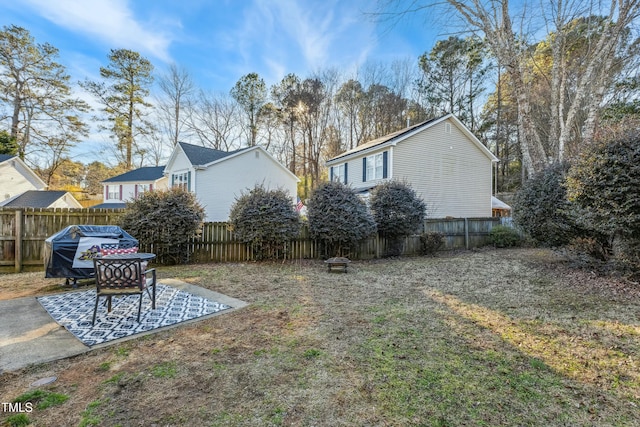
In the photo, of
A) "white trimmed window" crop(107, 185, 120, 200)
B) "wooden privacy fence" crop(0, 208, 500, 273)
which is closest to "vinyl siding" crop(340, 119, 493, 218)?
"wooden privacy fence" crop(0, 208, 500, 273)

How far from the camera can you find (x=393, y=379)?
2498 mm

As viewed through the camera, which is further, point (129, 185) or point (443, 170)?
point (129, 185)

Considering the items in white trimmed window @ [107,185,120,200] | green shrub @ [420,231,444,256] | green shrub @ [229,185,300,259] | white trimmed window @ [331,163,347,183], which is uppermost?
white trimmed window @ [331,163,347,183]

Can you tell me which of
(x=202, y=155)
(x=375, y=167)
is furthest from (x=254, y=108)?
(x=375, y=167)

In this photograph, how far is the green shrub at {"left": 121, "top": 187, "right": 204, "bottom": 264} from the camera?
766 centimetres

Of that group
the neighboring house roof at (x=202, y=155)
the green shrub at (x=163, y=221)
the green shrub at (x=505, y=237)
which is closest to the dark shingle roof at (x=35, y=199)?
the neighboring house roof at (x=202, y=155)

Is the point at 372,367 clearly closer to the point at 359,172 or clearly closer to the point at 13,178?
the point at 359,172

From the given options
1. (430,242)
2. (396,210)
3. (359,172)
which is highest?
(359,172)

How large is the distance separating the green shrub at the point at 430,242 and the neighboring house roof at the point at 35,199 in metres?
20.8

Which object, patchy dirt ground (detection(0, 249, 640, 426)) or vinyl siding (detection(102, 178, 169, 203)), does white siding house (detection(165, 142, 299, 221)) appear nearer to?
vinyl siding (detection(102, 178, 169, 203))

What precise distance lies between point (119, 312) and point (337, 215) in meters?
5.85

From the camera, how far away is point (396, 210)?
32.2 ft

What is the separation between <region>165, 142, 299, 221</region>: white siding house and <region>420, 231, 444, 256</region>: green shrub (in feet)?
24.6

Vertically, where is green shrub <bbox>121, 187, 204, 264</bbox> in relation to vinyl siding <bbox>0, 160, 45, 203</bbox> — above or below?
below
